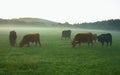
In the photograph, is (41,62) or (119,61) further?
(119,61)

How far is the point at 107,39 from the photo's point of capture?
107 feet

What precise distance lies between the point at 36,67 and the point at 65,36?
2730 centimetres

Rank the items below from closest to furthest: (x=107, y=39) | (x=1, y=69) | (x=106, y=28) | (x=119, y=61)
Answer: (x=1, y=69)
(x=119, y=61)
(x=107, y=39)
(x=106, y=28)

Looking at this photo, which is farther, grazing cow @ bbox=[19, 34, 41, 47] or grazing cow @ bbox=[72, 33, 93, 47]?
grazing cow @ bbox=[72, 33, 93, 47]

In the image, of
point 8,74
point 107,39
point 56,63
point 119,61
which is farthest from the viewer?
point 107,39

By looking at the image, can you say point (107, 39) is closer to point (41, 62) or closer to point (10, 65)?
point (41, 62)

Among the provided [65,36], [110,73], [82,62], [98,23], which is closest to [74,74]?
[110,73]

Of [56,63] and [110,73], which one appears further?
[56,63]

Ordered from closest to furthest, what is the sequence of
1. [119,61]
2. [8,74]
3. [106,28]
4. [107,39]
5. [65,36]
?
[8,74] < [119,61] < [107,39] < [65,36] < [106,28]

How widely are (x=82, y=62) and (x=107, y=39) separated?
14734mm

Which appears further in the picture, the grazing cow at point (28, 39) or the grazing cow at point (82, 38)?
the grazing cow at point (82, 38)

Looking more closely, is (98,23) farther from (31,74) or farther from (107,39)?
(31,74)

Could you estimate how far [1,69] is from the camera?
15.8 meters

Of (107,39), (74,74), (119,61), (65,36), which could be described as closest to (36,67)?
(74,74)
